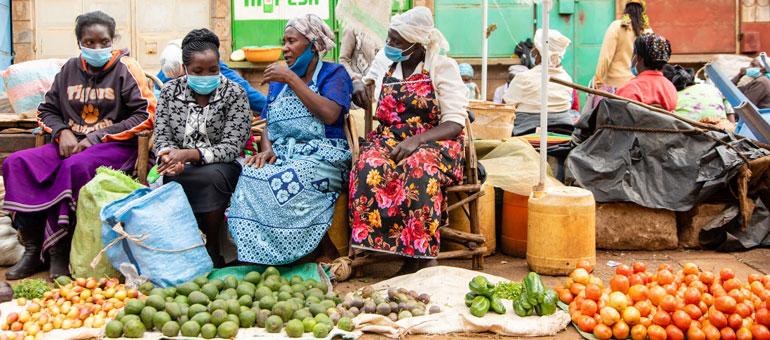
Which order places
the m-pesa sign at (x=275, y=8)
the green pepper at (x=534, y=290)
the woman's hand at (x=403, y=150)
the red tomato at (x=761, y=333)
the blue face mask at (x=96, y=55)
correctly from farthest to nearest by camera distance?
the m-pesa sign at (x=275, y=8), the blue face mask at (x=96, y=55), the woman's hand at (x=403, y=150), the green pepper at (x=534, y=290), the red tomato at (x=761, y=333)

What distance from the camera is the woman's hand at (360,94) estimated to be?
394 centimetres

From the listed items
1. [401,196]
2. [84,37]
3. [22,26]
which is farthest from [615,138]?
[22,26]

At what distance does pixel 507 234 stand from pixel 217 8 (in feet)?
23.7

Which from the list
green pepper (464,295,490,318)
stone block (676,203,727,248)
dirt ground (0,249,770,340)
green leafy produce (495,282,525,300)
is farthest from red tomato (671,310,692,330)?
stone block (676,203,727,248)

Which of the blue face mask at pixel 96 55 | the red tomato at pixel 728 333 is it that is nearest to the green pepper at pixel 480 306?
the red tomato at pixel 728 333

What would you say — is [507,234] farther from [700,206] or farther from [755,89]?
[755,89]

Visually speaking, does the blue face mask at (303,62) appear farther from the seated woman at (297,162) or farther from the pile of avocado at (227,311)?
the pile of avocado at (227,311)

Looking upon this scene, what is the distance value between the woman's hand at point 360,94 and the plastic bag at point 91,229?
60.3 inches

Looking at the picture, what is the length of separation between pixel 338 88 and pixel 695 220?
2.68m

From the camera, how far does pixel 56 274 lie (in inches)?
140

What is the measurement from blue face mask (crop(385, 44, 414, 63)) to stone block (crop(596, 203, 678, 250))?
1.75 meters

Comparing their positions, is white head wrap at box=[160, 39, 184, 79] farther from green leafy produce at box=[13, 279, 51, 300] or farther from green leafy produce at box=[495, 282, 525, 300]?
green leafy produce at box=[495, 282, 525, 300]

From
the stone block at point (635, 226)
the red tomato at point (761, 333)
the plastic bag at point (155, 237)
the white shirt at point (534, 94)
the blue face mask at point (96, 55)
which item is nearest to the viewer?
the red tomato at point (761, 333)

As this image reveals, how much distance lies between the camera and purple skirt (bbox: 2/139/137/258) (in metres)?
3.55
